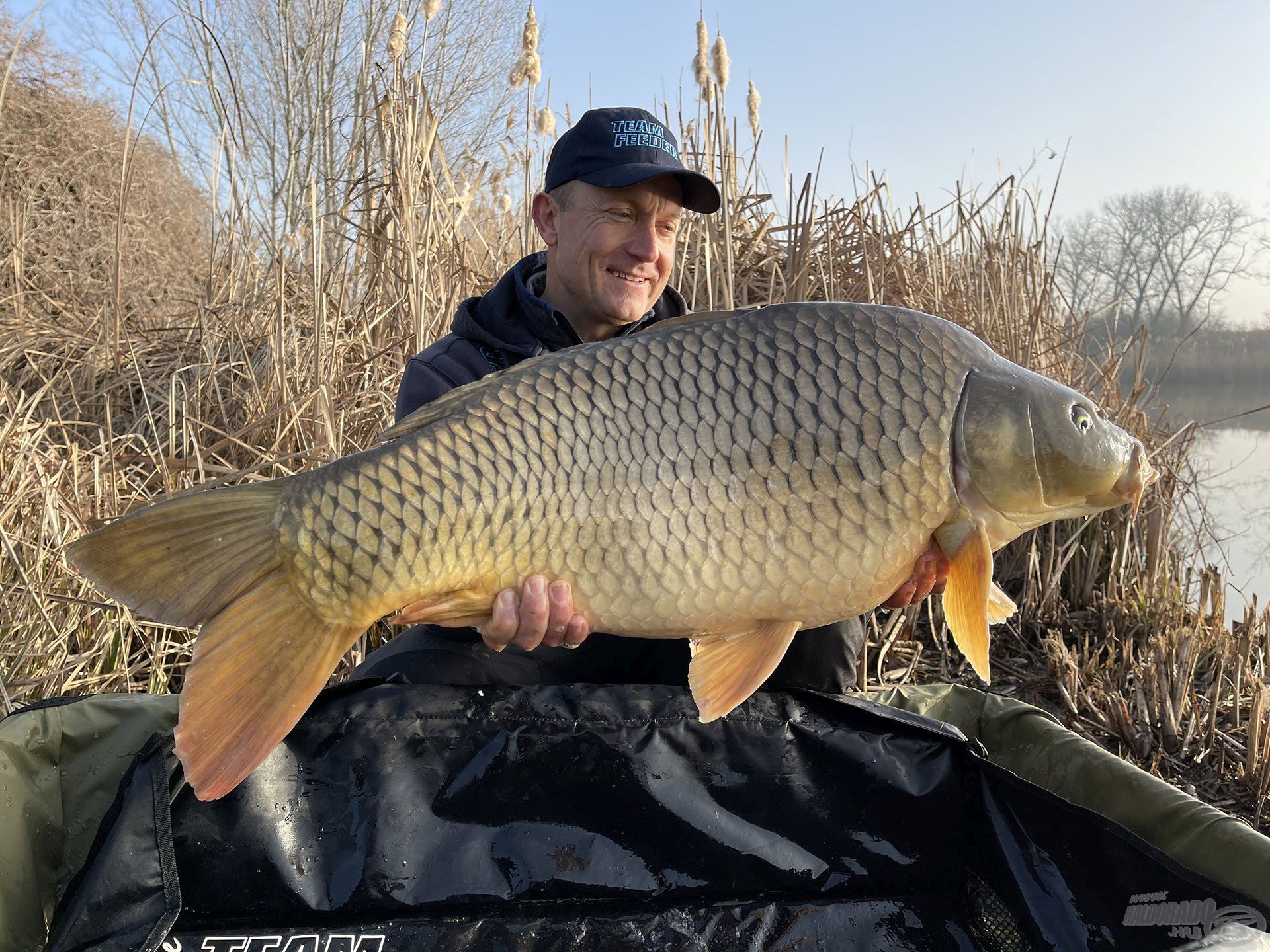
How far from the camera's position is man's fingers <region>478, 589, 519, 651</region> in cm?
108

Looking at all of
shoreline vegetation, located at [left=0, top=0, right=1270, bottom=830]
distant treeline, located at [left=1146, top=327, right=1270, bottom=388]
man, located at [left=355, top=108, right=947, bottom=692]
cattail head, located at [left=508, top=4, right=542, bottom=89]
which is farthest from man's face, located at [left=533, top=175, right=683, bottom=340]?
distant treeline, located at [left=1146, top=327, right=1270, bottom=388]

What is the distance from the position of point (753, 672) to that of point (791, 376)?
14.0 inches

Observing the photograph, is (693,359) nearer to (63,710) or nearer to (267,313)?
(63,710)

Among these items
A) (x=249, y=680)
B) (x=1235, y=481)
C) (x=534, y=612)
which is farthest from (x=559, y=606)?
(x=1235, y=481)

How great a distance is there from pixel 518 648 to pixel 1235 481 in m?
5.79

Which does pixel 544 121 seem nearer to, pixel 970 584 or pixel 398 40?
pixel 398 40

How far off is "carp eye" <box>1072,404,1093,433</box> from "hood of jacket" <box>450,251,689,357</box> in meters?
0.78

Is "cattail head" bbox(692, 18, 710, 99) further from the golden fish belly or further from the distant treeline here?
the distant treeline

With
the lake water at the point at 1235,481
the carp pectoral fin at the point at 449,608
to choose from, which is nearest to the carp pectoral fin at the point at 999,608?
the carp pectoral fin at the point at 449,608

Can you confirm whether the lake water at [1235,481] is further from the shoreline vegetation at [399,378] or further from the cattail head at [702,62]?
the cattail head at [702,62]

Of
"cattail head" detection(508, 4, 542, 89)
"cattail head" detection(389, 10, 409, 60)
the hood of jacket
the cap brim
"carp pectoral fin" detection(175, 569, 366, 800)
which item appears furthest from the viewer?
"cattail head" detection(508, 4, 542, 89)

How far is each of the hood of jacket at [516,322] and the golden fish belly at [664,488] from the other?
640 millimetres

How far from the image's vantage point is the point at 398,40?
7.89ft

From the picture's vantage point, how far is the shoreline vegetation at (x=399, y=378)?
6.11 ft
